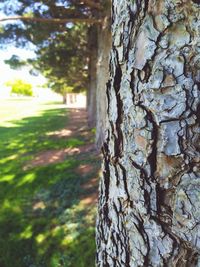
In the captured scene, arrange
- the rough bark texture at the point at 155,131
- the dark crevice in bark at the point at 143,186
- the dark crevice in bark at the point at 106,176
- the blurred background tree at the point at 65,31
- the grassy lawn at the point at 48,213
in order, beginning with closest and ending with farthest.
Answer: the rough bark texture at the point at 155,131 < the dark crevice in bark at the point at 143,186 < the dark crevice in bark at the point at 106,176 < the grassy lawn at the point at 48,213 < the blurred background tree at the point at 65,31

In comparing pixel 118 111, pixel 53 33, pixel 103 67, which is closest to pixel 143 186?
pixel 118 111

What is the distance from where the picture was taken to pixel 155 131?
112cm

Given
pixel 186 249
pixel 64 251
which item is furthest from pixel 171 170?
pixel 64 251

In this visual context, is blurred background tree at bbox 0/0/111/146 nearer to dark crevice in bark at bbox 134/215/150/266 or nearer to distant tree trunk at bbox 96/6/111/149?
distant tree trunk at bbox 96/6/111/149

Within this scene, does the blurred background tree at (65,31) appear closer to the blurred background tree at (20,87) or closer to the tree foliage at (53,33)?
the tree foliage at (53,33)

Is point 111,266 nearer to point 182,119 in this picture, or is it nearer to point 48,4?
point 182,119

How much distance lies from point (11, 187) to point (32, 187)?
0.45 meters

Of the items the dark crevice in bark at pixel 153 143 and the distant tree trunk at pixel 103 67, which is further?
the distant tree trunk at pixel 103 67

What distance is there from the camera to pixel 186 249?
44.1 inches

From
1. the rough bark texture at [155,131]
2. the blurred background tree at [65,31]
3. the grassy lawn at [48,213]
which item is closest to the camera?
the rough bark texture at [155,131]

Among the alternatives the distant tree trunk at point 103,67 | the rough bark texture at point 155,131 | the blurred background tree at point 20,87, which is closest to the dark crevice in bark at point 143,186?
the rough bark texture at point 155,131

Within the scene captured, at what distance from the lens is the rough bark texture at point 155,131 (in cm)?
106

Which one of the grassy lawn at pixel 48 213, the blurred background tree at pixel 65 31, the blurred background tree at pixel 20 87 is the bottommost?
the grassy lawn at pixel 48 213

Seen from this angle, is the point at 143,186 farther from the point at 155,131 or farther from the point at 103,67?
the point at 103,67
